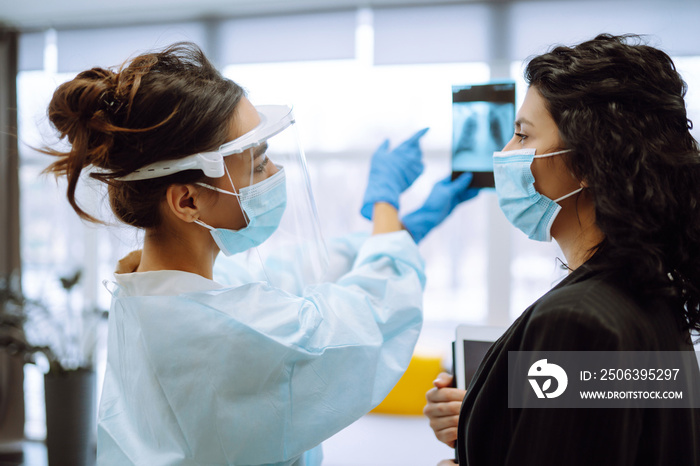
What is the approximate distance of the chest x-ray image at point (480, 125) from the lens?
1479 mm

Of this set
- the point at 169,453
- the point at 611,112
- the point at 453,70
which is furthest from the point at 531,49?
the point at 169,453

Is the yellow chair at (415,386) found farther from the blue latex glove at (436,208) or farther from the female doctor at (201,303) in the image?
the female doctor at (201,303)

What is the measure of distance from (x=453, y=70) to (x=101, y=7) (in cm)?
212

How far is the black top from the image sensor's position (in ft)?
2.49

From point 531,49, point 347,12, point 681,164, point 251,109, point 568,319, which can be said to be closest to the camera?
point 568,319

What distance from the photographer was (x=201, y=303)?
3.43 ft

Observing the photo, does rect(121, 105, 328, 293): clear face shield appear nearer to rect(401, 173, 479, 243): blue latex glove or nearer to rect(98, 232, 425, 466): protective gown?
rect(98, 232, 425, 466): protective gown

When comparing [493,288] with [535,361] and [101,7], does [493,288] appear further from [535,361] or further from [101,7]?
[101,7]

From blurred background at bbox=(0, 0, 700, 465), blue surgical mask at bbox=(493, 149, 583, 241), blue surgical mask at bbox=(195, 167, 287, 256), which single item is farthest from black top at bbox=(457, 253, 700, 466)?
blurred background at bbox=(0, 0, 700, 465)

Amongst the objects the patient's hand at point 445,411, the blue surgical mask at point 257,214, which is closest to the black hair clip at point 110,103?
the blue surgical mask at point 257,214

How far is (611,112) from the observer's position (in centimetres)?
91

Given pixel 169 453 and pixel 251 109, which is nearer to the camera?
pixel 169 453

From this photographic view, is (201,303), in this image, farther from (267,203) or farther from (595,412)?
(595,412)

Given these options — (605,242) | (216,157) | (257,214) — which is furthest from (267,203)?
(605,242)
